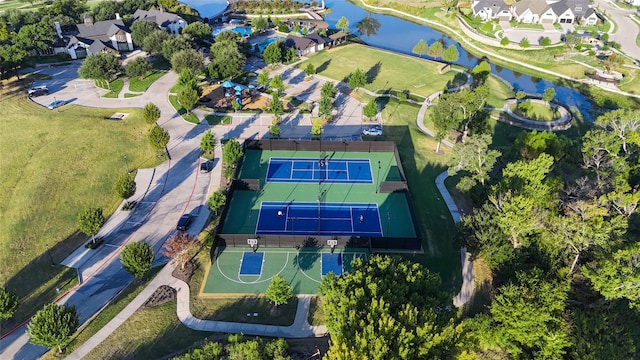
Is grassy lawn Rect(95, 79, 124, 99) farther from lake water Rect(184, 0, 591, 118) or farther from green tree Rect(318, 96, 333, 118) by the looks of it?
lake water Rect(184, 0, 591, 118)

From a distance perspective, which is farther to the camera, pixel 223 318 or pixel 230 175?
pixel 230 175

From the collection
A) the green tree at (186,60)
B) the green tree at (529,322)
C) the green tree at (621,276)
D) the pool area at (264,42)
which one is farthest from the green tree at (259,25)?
the green tree at (621,276)

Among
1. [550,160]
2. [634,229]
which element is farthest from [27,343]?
[634,229]

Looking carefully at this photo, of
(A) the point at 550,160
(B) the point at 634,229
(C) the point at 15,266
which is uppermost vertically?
(A) the point at 550,160

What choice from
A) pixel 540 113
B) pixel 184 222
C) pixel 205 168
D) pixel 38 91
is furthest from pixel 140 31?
pixel 540 113

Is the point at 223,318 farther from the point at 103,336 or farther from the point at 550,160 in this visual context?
the point at 550,160

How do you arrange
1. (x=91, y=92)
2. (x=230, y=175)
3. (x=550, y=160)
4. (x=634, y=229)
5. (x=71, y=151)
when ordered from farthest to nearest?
1. (x=91, y=92)
2. (x=71, y=151)
3. (x=230, y=175)
4. (x=550, y=160)
5. (x=634, y=229)

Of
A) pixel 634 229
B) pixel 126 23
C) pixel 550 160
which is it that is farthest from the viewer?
pixel 126 23
